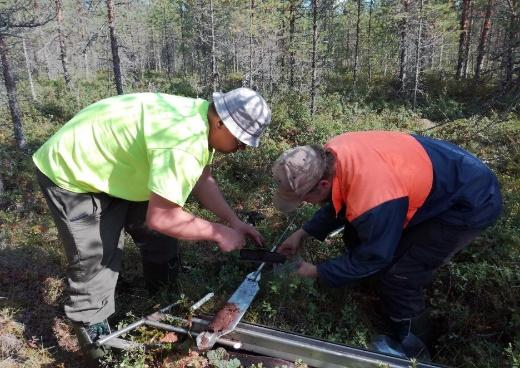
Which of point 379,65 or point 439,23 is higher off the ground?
point 439,23

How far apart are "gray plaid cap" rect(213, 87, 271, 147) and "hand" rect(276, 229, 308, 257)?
127 centimetres

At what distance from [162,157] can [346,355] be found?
1763mm

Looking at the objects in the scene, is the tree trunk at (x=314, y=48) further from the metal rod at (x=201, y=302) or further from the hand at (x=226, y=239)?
the hand at (x=226, y=239)

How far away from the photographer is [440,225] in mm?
2729

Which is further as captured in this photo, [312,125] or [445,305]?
[312,125]

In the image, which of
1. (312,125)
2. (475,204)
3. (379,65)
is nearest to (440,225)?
(475,204)

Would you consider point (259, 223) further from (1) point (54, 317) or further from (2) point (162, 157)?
(2) point (162, 157)

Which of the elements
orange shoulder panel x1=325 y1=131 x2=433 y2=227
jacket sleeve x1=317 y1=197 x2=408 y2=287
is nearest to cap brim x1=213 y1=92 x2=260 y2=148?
orange shoulder panel x1=325 y1=131 x2=433 y2=227

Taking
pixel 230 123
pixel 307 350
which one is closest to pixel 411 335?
pixel 307 350

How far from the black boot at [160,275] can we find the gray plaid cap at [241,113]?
5.57 ft

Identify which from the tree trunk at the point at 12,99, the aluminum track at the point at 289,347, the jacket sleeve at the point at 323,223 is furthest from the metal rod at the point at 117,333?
the tree trunk at the point at 12,99

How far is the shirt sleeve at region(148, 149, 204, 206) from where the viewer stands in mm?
2137

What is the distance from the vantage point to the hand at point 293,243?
340 centimetres

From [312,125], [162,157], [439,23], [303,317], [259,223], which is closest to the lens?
[162,157]
